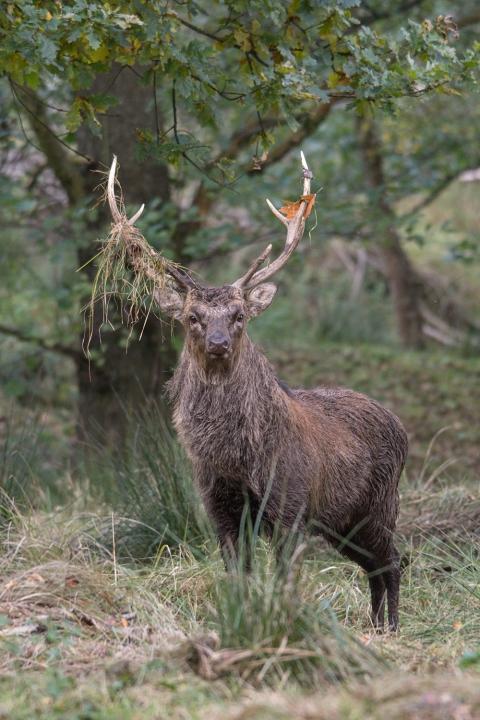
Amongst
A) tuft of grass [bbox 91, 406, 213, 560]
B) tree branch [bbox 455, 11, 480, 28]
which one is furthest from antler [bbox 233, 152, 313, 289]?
tree branch [bbox 455, 11, 480, 28]

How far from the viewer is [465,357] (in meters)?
14.2

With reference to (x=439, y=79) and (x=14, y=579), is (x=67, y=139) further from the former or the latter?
(x=14, y=579)

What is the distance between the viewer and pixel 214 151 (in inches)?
406

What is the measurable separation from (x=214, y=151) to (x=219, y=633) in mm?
6610

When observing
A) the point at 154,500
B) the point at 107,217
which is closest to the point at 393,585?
the point at 154,500

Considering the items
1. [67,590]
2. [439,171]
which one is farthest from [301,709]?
[439,171]

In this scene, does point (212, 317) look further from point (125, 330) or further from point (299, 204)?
point (125, 330)

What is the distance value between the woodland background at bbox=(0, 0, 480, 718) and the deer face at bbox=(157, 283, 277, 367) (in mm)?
537

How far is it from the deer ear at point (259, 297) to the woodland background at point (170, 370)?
3.05 ft

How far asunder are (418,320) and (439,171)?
349 centimetres

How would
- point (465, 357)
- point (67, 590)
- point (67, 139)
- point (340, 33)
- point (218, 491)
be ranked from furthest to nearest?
point (465, 357) → point (67, 139) → point (340, 33) → point (218, 491) → point (67, 590)

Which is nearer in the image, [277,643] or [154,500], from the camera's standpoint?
[277,643]

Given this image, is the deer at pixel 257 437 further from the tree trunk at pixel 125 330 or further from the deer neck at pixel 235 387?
the tree trunk at pixel 125 330

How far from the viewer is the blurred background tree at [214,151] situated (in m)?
6.27
